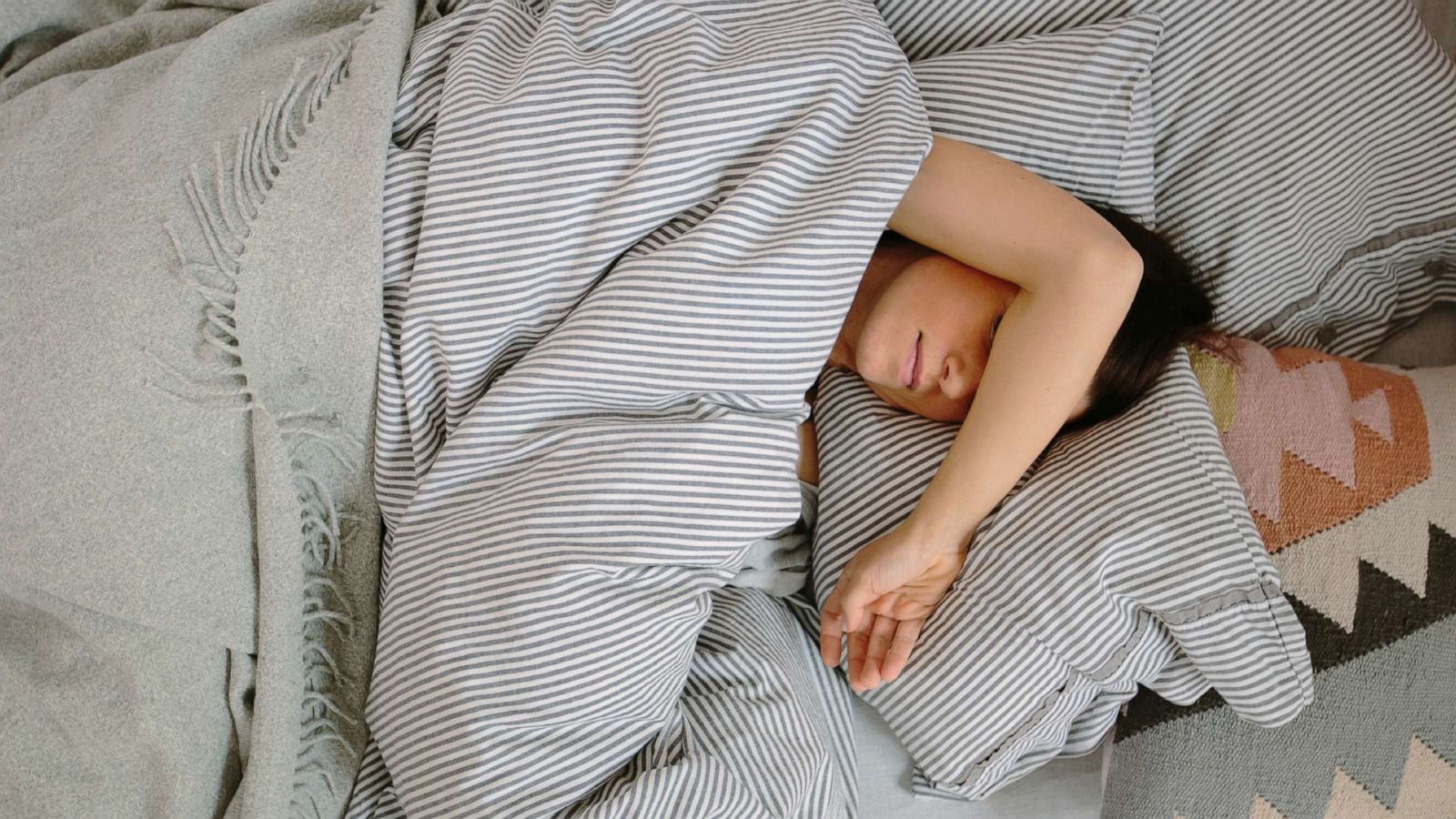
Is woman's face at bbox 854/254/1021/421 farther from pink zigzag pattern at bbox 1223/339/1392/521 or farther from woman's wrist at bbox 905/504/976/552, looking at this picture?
pink zigzag pattern at bbox 1223/339/1392/521

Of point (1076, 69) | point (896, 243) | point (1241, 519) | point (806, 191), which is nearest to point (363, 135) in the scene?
point (806, 191)

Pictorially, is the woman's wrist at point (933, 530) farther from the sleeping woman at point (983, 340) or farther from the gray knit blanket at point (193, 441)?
the gray knit blanket at point (193, 441)

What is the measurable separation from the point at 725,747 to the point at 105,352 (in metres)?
0.62

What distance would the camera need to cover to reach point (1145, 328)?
3.27ft

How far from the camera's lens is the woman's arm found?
89 centimetres

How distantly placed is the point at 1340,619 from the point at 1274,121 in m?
0.51

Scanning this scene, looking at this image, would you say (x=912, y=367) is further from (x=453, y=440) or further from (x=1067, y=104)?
(x=453, y=440)

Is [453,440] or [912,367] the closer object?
[453,440]

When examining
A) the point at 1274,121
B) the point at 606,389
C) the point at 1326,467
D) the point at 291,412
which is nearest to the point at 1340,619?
the point at 1326,467

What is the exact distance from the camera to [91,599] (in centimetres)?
83

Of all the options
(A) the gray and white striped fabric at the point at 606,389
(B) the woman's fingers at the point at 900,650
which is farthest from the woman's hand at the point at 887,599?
(A) the gray and white striped fabric at the point at 606,389

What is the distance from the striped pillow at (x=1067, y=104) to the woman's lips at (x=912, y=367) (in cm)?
22

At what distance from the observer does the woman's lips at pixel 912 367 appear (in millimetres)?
974

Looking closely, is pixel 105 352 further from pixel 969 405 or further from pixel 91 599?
pixel 969 405
